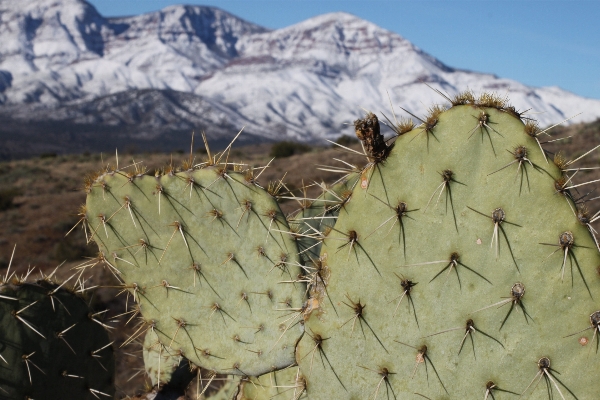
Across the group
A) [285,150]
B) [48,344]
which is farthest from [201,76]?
[48,344]

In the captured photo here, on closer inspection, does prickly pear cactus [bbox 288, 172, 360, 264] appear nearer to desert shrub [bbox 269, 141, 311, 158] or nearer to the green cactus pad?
the green cactus pad

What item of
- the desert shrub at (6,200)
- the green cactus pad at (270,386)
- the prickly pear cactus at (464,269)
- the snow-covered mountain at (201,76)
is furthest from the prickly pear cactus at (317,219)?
the snow-covered mountain at (201,76)

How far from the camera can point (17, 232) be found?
16.4 m

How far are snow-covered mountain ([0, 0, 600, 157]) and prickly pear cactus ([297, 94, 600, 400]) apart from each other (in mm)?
73169

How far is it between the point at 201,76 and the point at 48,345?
146 metres

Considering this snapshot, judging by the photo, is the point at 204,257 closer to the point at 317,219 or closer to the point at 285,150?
the point at 317,219

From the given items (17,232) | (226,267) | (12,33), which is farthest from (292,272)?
(12,33)

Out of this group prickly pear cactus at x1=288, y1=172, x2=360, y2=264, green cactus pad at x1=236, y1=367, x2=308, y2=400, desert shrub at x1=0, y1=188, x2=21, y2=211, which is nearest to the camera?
green cactus pad at x1=236, y1=367, x2=308, y2=400

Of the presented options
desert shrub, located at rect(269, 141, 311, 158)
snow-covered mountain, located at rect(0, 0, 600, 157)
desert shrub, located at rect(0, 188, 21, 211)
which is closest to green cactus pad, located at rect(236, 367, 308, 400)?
desert shrub, located at rect(0, 188, 21, 211)

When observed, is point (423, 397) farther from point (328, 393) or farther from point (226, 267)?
point (226, 267)

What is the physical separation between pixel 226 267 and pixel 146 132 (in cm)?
10476

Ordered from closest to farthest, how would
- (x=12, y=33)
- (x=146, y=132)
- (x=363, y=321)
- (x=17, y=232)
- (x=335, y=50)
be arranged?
(x=363, y=321) → (x=17, y=232) → (x=146, y=132) → (x=12, y=33) → (x=335, y=50)

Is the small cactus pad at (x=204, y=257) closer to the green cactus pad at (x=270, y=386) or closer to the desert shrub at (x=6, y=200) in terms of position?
the green cactus pad at (x=270, y=386)

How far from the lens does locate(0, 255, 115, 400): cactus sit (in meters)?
2.38
